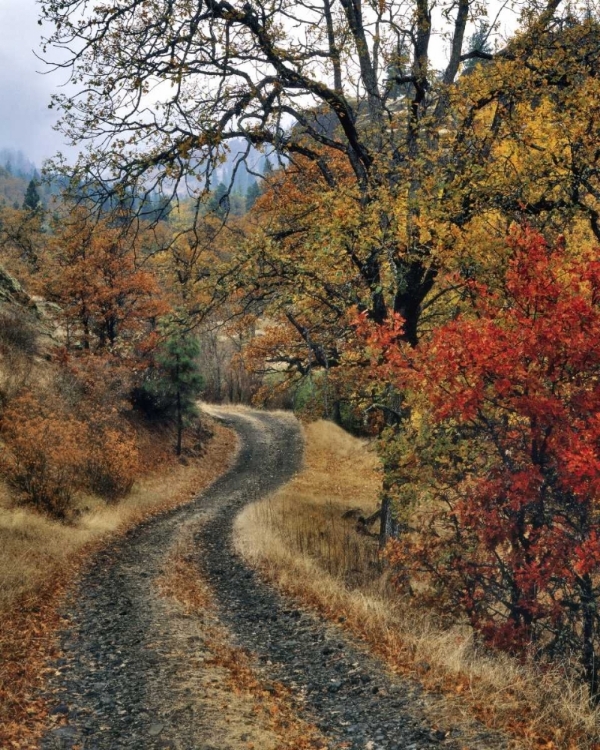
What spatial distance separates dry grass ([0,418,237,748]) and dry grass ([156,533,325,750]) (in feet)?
5.40

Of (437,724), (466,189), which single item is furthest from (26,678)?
(466,189)

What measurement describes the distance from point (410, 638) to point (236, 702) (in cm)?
253

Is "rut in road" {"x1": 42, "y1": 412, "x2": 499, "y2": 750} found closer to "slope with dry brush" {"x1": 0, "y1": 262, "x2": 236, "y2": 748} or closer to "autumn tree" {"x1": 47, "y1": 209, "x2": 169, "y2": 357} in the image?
"slope with dry brush" {"x1": 0, "y1": 262, "x2": 236, "y2": 748}

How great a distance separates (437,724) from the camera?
18.9 feet

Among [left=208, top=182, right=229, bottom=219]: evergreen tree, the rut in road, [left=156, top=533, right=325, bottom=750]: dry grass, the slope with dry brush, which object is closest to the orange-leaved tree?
the rut in road

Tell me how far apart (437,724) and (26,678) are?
15.1 feet

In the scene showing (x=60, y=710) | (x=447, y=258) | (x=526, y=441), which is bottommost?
(x=60, y=710)

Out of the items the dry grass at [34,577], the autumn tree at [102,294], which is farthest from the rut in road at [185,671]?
the autumn tree at [102,294]

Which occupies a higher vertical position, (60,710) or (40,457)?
(40,457)

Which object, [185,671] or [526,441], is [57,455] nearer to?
[185,671]

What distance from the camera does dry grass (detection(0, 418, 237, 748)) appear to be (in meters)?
6.11

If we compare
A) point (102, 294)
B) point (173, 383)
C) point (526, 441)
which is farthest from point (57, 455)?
point (173, 383)

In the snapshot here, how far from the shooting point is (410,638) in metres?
7.71

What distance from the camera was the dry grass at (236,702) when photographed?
560cm
